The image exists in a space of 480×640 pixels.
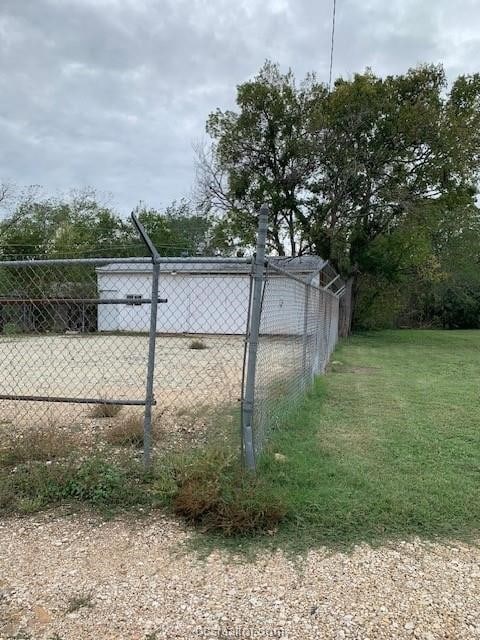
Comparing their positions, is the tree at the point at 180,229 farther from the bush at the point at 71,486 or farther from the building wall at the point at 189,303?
the bush at the point at 71,486

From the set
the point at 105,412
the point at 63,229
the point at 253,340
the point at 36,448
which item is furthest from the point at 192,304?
the point at 253,340

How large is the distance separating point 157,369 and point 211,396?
134 inches

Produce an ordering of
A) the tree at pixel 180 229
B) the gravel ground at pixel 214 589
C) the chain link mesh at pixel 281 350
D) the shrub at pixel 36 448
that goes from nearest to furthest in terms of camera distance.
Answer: the gravel ground at pixel 214 589 < the shrub at pixel 36 448 < the chain link mesh at pixel 281 350 < the tree at pixel 180 229

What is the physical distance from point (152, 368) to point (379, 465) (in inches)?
81.2

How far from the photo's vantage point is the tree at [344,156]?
18250 millimetres

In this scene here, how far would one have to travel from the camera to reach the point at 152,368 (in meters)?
3.49

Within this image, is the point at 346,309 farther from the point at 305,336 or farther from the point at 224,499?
the point at 224,499

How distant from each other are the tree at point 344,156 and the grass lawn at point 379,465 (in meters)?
13.1

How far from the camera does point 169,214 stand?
108 feet

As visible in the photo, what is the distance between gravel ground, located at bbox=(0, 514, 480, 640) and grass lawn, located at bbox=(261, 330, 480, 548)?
28 cm

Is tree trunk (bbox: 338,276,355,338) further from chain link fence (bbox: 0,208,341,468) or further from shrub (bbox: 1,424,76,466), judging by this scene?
shrub (bbox: 1,424,76,466)

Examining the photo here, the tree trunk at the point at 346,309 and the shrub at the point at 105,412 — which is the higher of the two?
the tree trunk at the point at 346,309

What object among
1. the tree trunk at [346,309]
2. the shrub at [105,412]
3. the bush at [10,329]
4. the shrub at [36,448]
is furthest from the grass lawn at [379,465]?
the tree trunk at [346,309]

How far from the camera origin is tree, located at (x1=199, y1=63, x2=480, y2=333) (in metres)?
18.2
